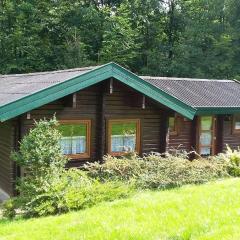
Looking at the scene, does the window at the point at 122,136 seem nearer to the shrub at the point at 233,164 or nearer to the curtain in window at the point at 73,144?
the curtain in window at the point at 73,144

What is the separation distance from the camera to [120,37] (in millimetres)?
39219

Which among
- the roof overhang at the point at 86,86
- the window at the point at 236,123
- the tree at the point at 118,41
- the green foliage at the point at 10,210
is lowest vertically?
the green foliage at the point at 10,210

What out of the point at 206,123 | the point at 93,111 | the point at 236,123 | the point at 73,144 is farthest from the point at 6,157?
the point at 236,123

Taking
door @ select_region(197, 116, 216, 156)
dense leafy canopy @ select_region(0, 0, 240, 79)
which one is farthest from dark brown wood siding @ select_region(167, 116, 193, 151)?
dense leafy canopy @ select_region(0, 0, 240, 79)

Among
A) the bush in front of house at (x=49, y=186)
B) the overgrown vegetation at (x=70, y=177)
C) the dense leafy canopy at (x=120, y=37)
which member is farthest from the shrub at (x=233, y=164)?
the dense leafy canopy at (x=120, y=37)

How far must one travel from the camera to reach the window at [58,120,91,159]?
1345 centimetres

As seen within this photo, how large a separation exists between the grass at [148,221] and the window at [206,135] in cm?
847

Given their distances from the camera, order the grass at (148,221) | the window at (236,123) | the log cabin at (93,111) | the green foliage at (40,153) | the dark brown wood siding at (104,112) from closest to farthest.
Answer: the grass at (148,221) < the green foliage at (40,153) < the log cabin at (93,111) < the dark brown wood siding at (104,112) < the window at (236,123)

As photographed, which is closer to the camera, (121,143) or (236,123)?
(121,143)

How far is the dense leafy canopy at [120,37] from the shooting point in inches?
1453

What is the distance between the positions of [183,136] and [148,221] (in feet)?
34.5

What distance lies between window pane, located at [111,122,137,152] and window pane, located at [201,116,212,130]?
188 inches

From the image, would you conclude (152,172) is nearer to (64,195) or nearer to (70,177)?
(70,177)

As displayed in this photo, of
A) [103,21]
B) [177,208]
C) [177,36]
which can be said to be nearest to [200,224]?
[177,208]
